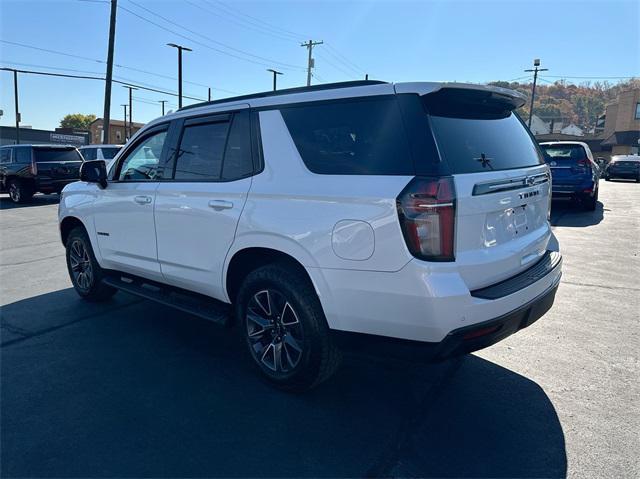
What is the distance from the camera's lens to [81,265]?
5203 mm

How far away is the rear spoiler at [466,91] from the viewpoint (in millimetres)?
2641

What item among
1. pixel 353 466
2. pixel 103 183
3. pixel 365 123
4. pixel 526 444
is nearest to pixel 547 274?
pixel 526 444

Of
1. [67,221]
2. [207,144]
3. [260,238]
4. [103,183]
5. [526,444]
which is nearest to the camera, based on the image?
[526,444]

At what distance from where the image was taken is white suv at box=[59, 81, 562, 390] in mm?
2504

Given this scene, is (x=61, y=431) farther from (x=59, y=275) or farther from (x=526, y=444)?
(x=59, y=275)

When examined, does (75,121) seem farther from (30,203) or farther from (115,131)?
(30,203)

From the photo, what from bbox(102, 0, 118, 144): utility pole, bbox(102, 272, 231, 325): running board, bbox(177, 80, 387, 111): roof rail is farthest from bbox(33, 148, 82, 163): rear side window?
bbox(177, 80, 387, 111): roof rail

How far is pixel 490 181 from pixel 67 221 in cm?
468

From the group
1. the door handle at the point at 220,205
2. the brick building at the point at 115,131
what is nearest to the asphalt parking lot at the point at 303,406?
the door handle at the point at 220,205

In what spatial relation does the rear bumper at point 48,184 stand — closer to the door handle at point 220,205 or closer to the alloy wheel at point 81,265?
the alloy wheel at point 81,265

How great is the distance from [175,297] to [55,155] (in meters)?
14.0

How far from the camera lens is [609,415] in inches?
115

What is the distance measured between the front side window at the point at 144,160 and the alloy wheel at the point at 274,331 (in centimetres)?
166

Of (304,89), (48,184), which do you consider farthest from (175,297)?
(48,184)
